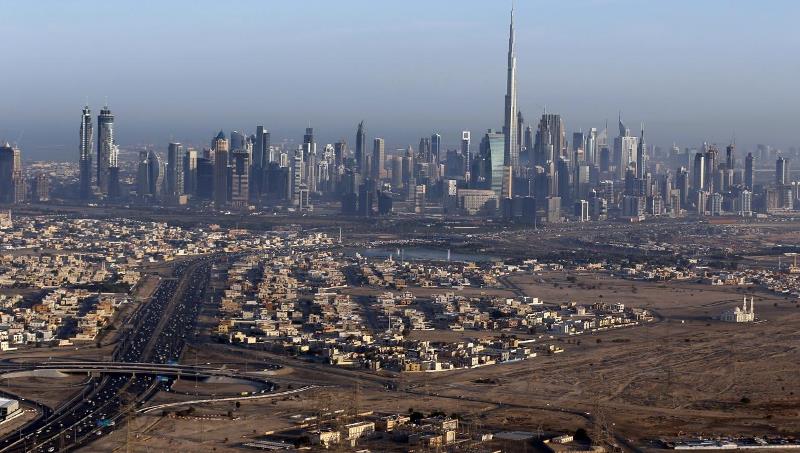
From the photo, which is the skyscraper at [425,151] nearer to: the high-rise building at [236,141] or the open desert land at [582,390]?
the high-rise building at [236,141]

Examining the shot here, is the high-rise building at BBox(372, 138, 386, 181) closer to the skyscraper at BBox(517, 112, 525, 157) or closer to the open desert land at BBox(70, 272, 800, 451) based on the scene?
the skyscraper at BBox(517, 112, 525, 157)

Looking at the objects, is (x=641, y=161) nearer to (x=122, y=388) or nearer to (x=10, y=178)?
(x=10, y=178)

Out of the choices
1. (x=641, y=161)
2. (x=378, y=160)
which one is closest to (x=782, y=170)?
(x=641, y=161)

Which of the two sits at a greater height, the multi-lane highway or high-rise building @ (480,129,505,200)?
high-rise building @ (480,129,505,200)

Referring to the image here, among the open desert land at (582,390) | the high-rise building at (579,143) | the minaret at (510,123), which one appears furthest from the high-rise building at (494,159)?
the open desert land at (582,390)

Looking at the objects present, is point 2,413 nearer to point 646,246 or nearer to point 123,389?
point 123,389

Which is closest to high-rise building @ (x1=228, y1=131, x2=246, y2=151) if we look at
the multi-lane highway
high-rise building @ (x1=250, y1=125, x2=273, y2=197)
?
high-rise building @ (x1=250, y1=125, x2=273, y2=197)

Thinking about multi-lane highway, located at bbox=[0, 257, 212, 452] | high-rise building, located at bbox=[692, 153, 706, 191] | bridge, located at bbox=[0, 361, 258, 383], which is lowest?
multi-lane highway, located at bbox=[0, 257, 212, 452]

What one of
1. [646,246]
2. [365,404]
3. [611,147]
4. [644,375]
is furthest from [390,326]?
[611,147]
